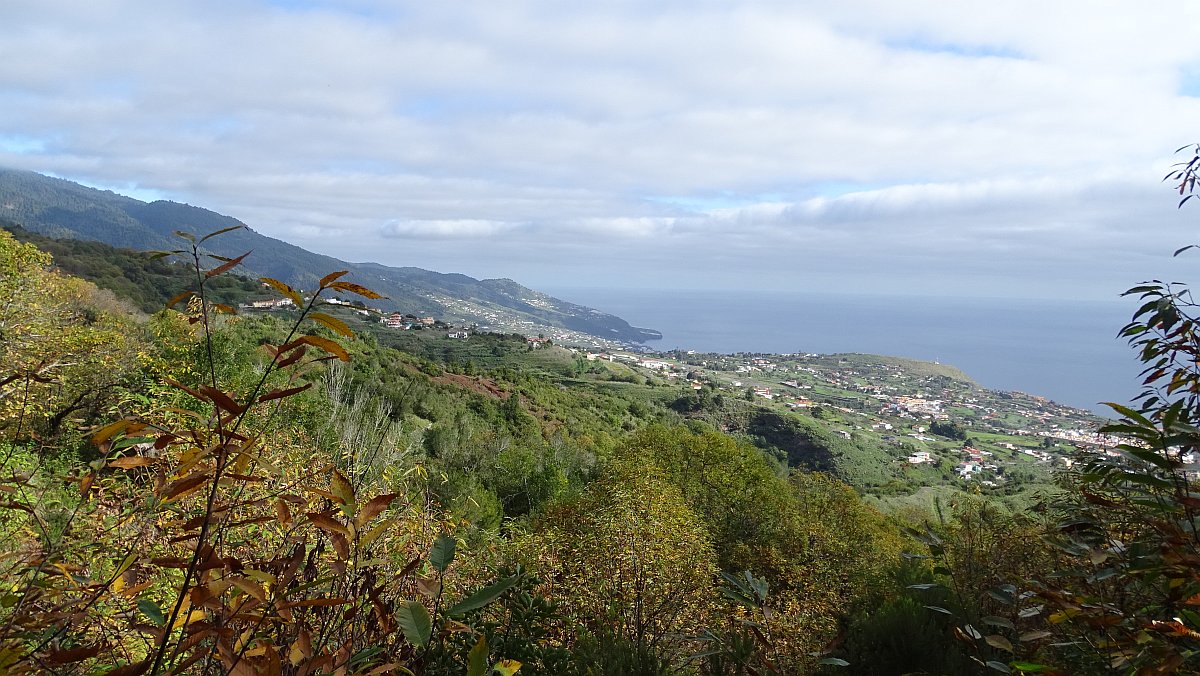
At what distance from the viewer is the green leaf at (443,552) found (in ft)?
3.90

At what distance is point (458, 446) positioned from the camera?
83.3 ft

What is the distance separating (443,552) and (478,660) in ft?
0.95

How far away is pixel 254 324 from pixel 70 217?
228864 millimetres

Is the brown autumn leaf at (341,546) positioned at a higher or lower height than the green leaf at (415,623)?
higher

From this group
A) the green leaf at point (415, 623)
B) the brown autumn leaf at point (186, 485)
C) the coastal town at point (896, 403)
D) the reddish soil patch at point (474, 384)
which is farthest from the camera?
the coastal town at point (896, 403)

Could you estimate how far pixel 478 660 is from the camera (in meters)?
0.98

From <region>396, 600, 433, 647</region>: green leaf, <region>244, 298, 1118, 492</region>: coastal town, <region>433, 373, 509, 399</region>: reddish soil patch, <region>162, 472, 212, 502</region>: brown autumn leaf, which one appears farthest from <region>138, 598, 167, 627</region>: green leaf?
<region>433, 373, 509, 399</region>: reddish soil patch

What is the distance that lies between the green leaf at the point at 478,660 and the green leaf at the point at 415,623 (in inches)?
3.9

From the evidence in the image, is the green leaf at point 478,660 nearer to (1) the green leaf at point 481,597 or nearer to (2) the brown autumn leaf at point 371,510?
(1) the green leaf at point 481,597

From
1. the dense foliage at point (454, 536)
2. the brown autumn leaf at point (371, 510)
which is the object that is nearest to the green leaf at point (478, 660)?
the dense foliage at point (454, 536)

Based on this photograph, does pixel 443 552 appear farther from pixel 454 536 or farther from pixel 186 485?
pixel 186 485

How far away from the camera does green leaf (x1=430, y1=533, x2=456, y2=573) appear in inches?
46.8

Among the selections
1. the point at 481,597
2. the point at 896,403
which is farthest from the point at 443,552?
the point at 896,403

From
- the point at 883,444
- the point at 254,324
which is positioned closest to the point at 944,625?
the point at 254,324
